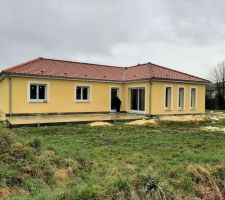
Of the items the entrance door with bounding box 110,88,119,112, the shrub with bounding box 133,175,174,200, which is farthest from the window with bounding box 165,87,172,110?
the shrub with bounding box 133,175,174,200

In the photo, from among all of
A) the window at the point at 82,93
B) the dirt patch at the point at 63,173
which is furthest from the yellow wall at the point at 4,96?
the dirt patch at the point at 63,173

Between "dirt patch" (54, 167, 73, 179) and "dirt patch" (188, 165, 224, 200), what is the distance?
103 inches

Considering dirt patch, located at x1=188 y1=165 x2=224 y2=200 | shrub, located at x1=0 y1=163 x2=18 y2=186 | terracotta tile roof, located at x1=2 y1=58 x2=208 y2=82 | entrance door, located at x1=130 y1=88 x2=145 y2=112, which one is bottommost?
dirt patch, located at x1=188 y1=165 x2=224 y2=200

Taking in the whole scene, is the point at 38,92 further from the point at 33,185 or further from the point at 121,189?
the point at 121,189

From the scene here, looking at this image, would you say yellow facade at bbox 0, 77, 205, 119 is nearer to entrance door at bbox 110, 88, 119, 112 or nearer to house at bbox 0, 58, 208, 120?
house at bbox 0, 58, 208, 120

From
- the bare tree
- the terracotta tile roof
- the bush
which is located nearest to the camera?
the bush

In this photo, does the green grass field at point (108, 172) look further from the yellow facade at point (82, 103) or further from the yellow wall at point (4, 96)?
the yellow wall at point (4, 96)

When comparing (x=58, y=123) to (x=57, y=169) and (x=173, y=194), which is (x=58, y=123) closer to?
(x=57, y=169)

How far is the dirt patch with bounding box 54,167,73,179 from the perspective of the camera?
5497mm

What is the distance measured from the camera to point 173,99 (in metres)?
19.7

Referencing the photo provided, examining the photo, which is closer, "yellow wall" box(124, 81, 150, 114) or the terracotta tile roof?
the terracotta tile roof

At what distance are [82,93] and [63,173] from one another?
1441 centimetres

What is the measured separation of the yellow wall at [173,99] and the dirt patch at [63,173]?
43.7 ft

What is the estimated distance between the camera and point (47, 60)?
20812 millimetres
